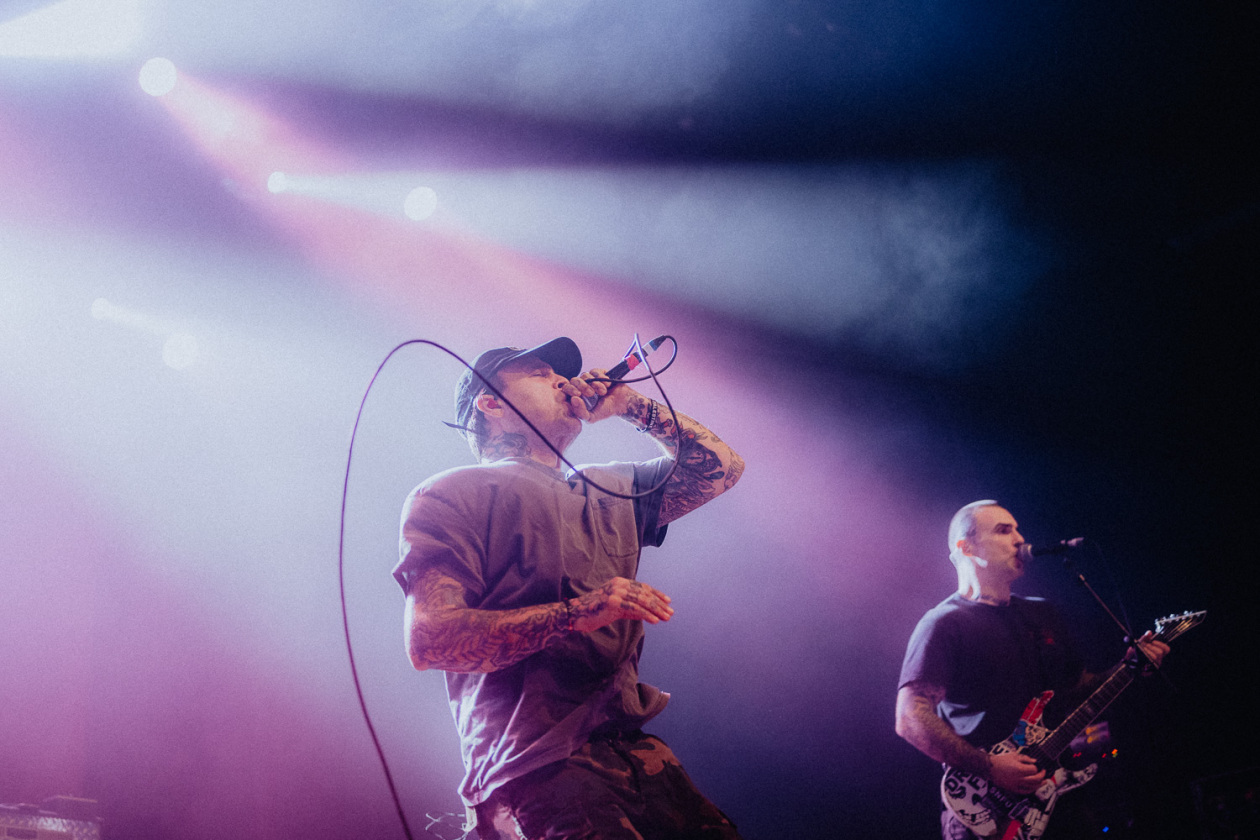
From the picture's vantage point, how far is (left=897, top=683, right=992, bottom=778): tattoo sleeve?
11.1 ft

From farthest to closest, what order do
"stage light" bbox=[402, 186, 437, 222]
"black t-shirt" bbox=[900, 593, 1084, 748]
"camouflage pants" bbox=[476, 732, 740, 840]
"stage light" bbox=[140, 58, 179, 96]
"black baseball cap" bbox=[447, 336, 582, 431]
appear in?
1. "stage light" bbox=[402, 186, 437, 222]
2. "stage light" bbox=[140, 58, 179, 96]
3. "black t-shirt" bbox=[900, 593, 1084, 748]
4. "black baseball cap" bbox=[447, 336, 582, 431]
5. "camouflage pants" bbox=[476, 732, 740, 840]

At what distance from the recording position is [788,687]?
443cm

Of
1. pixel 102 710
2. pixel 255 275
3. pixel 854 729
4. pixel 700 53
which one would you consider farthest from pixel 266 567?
pixel 700 53

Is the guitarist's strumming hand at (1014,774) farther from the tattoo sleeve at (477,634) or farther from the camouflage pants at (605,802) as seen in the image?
the tattoo sleeve at (477,634)

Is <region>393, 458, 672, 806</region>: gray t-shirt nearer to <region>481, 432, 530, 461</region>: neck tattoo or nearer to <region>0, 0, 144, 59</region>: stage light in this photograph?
<region>481, 432, 530, 461</region>: neck tattoo

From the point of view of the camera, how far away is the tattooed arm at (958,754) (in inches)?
132

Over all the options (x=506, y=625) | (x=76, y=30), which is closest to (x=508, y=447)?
(x=506, y=625)

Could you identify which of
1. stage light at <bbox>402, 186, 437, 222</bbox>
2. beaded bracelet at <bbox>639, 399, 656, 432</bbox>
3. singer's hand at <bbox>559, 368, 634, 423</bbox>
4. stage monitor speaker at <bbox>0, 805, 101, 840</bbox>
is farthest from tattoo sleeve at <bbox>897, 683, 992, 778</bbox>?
stage light at <bbox>402, 186, 437, 222</bbox>

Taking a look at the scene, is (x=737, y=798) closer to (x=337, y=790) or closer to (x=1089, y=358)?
(x=337, y=790)

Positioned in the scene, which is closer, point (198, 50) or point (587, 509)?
point (587, 509)

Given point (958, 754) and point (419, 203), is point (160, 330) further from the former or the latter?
point (958, 754)

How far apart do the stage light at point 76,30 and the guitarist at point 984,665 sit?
5.21 m

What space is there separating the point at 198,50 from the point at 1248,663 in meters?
7.14

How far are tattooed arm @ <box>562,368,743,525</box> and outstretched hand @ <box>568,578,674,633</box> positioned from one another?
2.83ft
